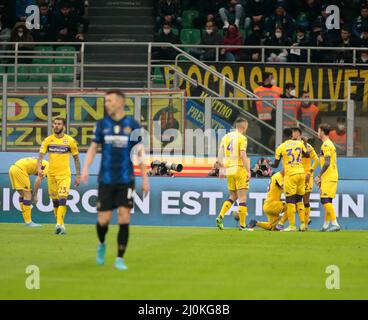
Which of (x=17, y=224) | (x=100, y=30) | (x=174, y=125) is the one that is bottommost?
(x=17, y=224)

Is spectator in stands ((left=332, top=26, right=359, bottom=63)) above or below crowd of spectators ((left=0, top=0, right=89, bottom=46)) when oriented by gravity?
below

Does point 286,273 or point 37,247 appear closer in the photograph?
point 286,273

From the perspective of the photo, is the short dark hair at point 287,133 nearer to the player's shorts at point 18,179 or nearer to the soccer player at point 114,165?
the player's shorts at point 18,179

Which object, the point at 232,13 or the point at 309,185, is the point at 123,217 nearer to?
the point at 309,185

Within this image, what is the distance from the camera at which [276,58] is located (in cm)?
3098

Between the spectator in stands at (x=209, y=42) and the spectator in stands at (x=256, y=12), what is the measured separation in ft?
4.34

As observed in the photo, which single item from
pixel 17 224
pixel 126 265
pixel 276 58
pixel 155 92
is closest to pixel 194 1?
pixel 276 58

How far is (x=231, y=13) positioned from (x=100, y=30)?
3851 millimetres

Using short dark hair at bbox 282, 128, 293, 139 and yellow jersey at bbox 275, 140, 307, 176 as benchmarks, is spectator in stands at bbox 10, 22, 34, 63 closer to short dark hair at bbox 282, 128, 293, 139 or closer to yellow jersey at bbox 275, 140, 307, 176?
short dark hair at bbox 282, 128, 293, 139

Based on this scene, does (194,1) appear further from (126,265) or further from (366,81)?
(126,265)

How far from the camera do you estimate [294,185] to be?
23.3 m

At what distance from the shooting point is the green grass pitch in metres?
12.8

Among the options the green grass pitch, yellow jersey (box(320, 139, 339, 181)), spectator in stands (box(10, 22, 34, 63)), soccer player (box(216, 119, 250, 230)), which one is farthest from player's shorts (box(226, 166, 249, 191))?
spectator in stands (box(10, 22, 34, 63))

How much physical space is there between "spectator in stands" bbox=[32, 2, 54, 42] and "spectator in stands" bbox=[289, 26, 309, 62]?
6.90 metres
